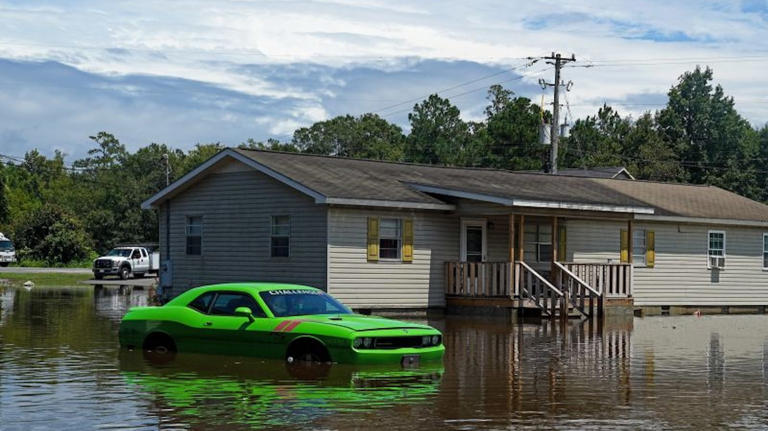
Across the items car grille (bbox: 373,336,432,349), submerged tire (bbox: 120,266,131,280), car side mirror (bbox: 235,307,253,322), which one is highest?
submerged tire (bbox: 120,266,131,280)

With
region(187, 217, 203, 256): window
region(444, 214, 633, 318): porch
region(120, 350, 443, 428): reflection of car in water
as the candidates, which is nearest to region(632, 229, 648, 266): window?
region(444, 214, 633, 318): porch

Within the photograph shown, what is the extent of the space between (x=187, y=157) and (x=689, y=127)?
43894mm

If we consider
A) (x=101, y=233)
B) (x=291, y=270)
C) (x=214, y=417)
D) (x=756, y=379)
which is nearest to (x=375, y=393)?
(x=214, y=417)

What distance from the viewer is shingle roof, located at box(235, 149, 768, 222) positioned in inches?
1219

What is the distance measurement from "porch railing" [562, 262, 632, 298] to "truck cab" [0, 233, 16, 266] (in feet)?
165

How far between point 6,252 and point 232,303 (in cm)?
6042

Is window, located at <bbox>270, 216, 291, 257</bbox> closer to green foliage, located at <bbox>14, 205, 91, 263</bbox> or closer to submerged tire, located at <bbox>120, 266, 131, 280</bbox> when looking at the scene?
submerged tire, located at <bbox>120, 266, 131, 280</bbox>

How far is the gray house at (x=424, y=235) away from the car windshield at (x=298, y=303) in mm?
11225

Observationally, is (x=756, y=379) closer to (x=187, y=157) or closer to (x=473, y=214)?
(x=473, y=214)

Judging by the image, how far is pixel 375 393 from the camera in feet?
46.0

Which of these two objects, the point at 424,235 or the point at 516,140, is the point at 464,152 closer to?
the point at 516,140

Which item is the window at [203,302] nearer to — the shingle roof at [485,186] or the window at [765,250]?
A: the shingle roof at [485,186]

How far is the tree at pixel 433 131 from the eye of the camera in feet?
307

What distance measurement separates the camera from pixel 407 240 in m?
31.4
